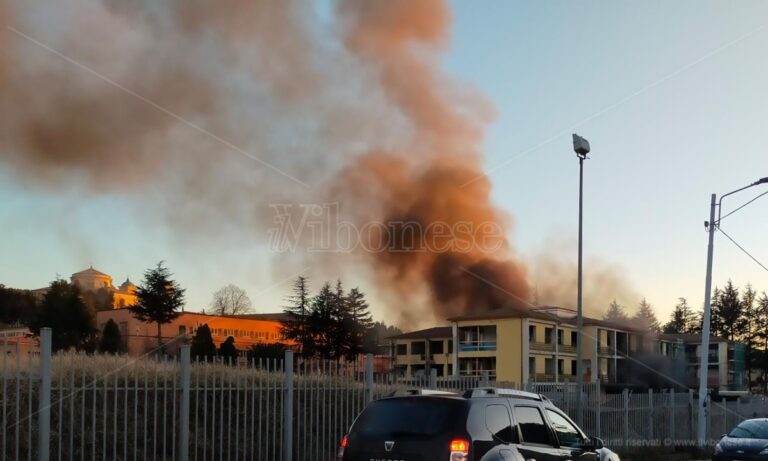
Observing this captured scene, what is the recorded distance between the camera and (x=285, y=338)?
72875 mm

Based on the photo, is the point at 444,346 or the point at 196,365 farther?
the point at 444,346

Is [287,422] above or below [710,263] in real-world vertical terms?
below

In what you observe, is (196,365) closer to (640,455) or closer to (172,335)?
(640,455)

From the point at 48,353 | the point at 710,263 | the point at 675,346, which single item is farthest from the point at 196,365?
the point at 675,346

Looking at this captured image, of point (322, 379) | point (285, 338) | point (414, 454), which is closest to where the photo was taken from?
point (414, 454)

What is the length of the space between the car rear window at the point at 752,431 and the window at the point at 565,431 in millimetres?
10338

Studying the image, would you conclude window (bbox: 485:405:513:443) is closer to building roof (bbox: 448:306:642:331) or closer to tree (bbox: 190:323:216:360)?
tree (bbox: 190:323:216:360)

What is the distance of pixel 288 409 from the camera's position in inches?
529

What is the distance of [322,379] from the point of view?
1461 centimetres

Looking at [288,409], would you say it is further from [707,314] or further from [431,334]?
[431,334]

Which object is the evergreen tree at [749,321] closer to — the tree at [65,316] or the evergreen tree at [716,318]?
the evergreen tree at [716,318]

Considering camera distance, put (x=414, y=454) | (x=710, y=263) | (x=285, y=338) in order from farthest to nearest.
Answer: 1. (x=285, y=338)
2. (x=710, y=263)
3. (x=414, y=454)

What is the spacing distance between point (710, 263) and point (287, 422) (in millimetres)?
17127

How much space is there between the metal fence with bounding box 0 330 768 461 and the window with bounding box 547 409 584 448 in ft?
16.5
